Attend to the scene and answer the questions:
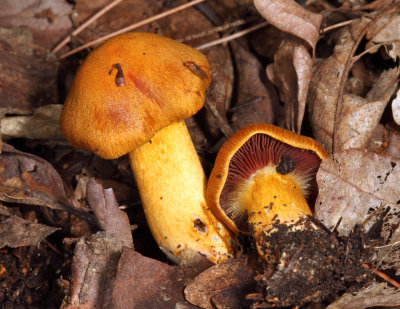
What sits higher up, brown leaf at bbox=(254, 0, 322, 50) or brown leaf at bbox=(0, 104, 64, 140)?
brown leaf at bbox=(254, 0, 322, 50)

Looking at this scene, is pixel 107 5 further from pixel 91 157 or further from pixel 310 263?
pixel 310 263

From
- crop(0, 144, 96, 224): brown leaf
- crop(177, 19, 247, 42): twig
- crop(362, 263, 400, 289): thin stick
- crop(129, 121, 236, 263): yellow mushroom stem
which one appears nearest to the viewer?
crop(362, 263, 400, 289): thin stick

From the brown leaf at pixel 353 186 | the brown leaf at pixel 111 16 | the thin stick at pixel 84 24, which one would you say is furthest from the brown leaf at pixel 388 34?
the thin stick at pixel 84 24

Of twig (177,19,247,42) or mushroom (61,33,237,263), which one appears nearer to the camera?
mushroom (61,33,237,263)

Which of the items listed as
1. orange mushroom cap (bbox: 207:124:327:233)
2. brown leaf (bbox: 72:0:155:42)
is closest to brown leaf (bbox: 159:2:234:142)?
brown leaf (bbox: 72:0:155:42)

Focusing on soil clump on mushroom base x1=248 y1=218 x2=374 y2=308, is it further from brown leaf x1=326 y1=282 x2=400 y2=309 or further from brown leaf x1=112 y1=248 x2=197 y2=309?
brown leaf x1=112 y1=248 x2=197 y2=309

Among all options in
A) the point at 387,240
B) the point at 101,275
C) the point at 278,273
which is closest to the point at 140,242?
the point at 101,275
